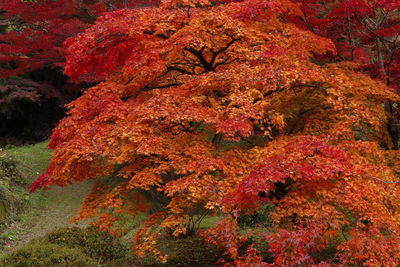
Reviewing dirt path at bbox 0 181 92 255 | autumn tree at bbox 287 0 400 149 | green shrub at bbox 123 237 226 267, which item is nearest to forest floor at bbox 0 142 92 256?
dirt path at bbox 0 181 92 255

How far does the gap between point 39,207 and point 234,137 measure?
11047mm

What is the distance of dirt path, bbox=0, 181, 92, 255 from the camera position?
1252 cm

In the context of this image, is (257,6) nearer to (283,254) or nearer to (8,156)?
(283,254)

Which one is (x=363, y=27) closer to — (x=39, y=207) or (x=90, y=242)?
(x=90, y=242)

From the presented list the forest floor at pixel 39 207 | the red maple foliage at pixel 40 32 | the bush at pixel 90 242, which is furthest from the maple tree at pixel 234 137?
the red maple foliage at pixel 40 32

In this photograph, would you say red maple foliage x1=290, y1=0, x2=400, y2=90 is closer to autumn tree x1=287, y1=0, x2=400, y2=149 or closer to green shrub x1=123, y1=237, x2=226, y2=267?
autumn tree x1=287, y1=0, x2=400, y2=149

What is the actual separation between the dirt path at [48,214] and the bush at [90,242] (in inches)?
181

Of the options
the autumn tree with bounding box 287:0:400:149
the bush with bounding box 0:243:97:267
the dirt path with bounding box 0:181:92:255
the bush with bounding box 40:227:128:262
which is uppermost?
the autumn tree with bounding box 287:0:400:149

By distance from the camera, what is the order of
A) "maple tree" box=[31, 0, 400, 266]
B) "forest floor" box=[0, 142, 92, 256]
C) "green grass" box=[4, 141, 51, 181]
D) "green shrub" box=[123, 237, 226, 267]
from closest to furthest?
"maple tree" box=[31, 0, 400, 266] → "green shrub" box=[123, 237, 226, 267] → "forest floor" box=[0, 142, 92, 256] → "green grass" box=[4, 141, 51, 181]

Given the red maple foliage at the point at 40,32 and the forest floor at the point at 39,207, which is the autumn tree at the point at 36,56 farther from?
the forest floor at the point at 39,207

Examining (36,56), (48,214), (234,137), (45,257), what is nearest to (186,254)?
(45,257)

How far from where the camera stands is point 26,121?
22.5 m

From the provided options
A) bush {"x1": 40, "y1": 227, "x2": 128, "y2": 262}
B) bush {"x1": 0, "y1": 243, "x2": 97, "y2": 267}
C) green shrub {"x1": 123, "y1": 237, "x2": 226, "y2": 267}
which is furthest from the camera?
green shrub {"x1": 123, "y1": 237, "x2": 226, "y2": 267}

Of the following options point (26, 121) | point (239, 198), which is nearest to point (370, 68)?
point (239, 198)
